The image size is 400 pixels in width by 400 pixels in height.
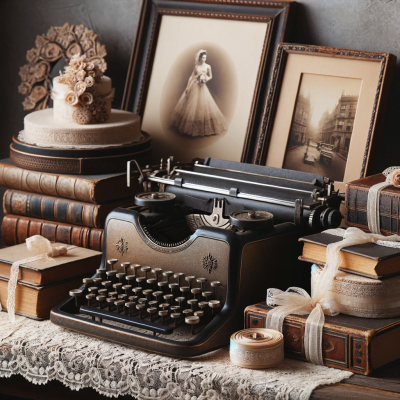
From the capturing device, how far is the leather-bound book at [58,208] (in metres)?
2.38

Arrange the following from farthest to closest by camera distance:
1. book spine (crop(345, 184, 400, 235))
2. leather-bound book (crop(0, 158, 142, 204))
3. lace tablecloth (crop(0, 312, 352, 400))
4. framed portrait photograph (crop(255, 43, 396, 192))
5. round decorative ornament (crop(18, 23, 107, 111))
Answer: round decorative ornament (crop(18, 23, 107, 111)) → leather-bound book (crop(0, 158, 142, 204)) → framed portrait photograph (crop(255, 43, 396, 192)) → book spine (crop(345, 184, 400, 235)) → lace tablecloth (crop(0, 312, 352, 400))

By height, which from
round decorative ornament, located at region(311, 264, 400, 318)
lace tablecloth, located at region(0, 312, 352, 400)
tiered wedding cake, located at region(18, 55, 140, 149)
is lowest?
lace tablecloth, located at region(0, 312, 352, 400)

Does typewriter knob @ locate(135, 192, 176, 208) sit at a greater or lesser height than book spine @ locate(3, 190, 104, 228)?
greater

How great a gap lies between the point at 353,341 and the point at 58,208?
1.25 m

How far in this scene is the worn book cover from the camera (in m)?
2.05

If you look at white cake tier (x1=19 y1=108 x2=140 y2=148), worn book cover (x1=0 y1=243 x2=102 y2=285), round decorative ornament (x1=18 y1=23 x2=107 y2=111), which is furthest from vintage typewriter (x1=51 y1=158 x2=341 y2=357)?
round decorative ornament (x1=18 y1=23 x2=107 y2=111)

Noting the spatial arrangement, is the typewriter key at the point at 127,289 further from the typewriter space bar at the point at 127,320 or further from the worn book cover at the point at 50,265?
the worn book cover at the point at 50,265

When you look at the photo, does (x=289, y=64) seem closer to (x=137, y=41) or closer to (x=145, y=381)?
(x=137, y=41)

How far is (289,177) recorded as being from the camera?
211cm

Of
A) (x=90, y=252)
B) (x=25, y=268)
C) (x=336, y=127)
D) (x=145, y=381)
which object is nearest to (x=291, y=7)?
(x=336, y=127)

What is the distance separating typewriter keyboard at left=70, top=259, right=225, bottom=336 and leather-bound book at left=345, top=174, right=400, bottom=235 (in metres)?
0.46

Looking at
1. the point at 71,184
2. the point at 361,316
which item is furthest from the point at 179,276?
the point at 71,184

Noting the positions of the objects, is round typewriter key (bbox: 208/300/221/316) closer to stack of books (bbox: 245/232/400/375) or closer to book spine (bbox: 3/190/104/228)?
stack of books (bbox: 245/232/400/375)

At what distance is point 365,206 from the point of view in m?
1.94
